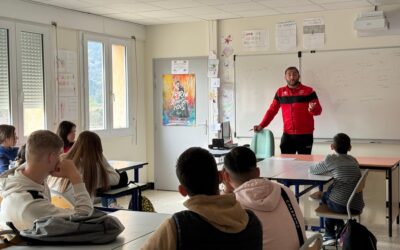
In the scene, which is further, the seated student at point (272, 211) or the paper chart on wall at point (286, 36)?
the paper chart on wall at point (286, 36)

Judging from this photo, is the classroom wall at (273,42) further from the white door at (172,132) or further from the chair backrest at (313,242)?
the chair backrest at (313,242)

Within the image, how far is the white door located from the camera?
7.68 m

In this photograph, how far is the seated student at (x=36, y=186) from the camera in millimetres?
2412

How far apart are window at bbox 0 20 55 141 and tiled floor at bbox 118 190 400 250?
1800 millimetres

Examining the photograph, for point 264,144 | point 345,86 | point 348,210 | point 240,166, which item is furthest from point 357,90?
point 240,166

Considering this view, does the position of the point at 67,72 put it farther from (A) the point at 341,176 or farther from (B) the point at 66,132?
(A) the point at 341,176

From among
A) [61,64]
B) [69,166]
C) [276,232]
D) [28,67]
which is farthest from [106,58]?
[276,232]

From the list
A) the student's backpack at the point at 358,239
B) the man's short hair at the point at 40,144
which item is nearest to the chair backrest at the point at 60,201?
the man's short hair at the point at 40,144

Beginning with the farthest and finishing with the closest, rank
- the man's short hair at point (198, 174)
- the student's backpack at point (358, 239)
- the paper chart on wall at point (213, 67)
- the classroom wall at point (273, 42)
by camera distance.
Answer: the paper chart on wall at point (213, 67), the classroom wall at point (273, 42), the student's backpack at point (358, 239), the man's short hair at point (198, 174)

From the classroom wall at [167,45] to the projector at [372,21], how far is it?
2.22 metres

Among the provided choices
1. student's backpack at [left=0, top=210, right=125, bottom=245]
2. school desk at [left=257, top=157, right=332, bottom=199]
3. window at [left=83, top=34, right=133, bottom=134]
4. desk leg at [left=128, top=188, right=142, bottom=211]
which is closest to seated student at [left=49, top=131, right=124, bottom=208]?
desk leg at [left=128, top=188, right=142, bottom=211]

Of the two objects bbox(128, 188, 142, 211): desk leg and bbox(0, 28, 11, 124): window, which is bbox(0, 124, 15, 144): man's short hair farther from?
bbox(128, 188, 142, 211): desk leg

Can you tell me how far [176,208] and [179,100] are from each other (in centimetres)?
185

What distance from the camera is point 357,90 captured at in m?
6.61
